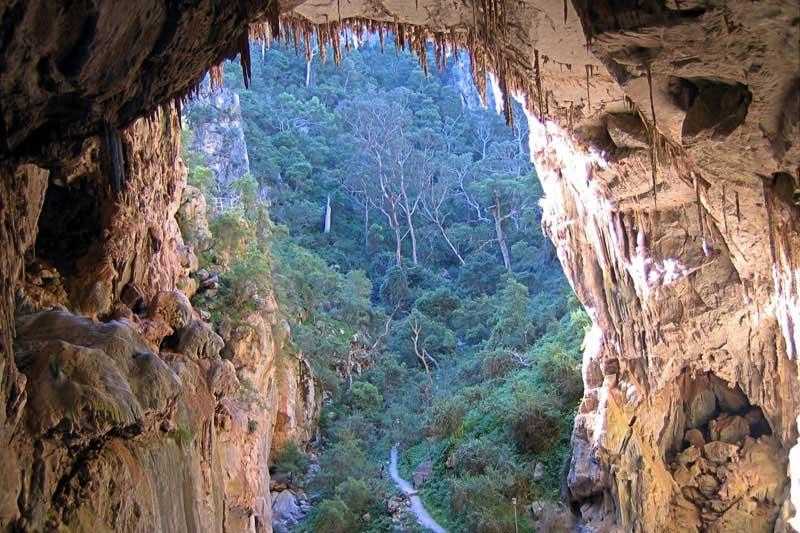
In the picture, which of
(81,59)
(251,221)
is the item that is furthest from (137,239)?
(251,221)

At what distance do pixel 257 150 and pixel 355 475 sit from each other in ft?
51.8

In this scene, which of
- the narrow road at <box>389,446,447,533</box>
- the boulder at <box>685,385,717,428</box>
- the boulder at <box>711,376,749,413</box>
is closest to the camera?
the boulder at <box>711,376,749,413</box>

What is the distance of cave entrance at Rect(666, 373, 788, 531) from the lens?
11.5 m

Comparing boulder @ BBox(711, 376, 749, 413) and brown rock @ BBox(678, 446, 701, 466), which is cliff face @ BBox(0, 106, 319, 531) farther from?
boulder @ BBox(711, 376, 749, 413)

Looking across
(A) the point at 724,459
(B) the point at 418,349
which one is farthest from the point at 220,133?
(A) the point at 724,459

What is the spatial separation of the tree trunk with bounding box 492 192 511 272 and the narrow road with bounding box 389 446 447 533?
10763mm

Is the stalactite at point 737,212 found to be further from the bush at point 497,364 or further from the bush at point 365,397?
the bush at point 365,397

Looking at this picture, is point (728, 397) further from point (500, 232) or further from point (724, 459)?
point (500, 232)

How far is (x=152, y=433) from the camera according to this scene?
6.11m

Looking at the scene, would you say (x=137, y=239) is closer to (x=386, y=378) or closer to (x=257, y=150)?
(x=386, y=378)

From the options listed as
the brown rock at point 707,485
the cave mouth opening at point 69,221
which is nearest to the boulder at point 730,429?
the brown rock at point 707,485

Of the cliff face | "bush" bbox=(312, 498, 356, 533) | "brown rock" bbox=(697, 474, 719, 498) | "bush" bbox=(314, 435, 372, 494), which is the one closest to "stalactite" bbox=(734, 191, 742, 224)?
"brown rock" bbox=(697, 474, 719, 498)

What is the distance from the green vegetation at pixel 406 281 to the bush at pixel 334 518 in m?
0.04

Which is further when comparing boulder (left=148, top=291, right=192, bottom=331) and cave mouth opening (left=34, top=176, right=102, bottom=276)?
boulder (left=148, top=291, right=192, bottom=331)
